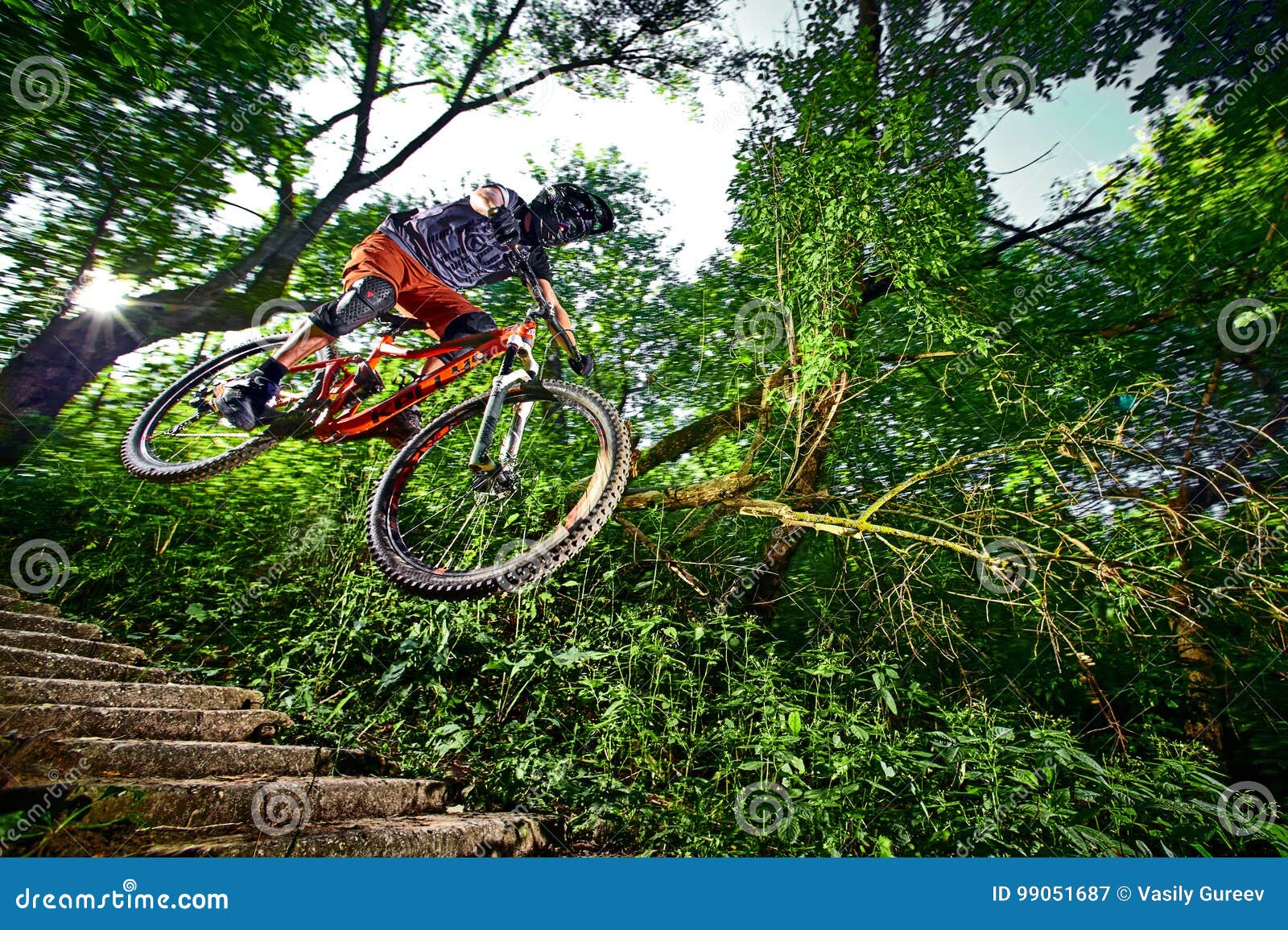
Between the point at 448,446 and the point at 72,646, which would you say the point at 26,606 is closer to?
the point at 72,646

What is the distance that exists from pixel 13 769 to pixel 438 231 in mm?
2574

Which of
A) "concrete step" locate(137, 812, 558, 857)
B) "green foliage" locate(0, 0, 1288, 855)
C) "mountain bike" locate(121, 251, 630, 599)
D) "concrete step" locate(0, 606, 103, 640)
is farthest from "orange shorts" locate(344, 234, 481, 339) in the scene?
"concrete step" locate(137, 812, 558, 857)

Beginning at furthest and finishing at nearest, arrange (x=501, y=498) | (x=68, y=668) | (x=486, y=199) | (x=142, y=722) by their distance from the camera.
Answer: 1. (x=501, y=498)
2. (x=486, y=199)
3. (x=68, y=668)
4. (x=142, y=722)

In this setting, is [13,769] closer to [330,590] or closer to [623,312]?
[330,590]

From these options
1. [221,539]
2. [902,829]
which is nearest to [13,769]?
[221,539]

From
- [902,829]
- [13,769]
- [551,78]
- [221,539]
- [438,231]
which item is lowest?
[902,829]

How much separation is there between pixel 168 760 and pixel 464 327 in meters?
2.17

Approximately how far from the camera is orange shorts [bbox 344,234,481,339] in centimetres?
295

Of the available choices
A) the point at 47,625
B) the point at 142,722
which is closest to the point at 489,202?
the point at 142,722

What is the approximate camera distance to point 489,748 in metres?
2.76

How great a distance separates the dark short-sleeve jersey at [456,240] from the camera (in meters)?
3.02

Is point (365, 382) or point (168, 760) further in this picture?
point (365, 382)

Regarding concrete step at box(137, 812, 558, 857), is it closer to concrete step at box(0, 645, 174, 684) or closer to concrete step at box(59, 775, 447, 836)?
concrete step at box(59, 775, 447, 836)

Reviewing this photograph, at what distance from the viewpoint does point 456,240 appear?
3.08 m
